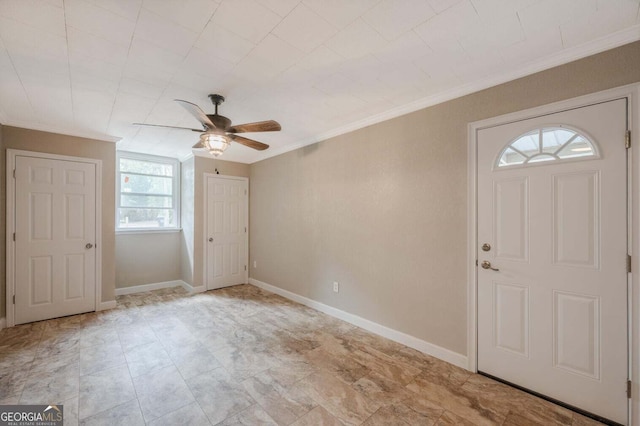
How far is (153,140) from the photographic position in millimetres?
4141

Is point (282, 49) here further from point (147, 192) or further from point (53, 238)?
point (147, 192)

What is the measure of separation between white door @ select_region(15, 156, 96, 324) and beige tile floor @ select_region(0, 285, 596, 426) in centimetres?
31

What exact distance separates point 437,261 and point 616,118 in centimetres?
164

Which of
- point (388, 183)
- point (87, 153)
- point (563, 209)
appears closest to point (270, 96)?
point (388, 183)

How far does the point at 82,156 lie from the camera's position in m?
3.82

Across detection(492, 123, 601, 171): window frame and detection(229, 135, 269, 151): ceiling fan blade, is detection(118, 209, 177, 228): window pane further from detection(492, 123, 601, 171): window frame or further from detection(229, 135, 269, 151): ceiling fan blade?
detection(492, 123, 601, 171): window frame

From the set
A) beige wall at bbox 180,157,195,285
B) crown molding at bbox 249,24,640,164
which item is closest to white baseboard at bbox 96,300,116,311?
beige wall at bbox 180,157,195,285

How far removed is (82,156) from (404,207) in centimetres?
447

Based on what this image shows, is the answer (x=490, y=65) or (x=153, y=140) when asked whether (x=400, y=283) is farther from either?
(x=153, y=140)

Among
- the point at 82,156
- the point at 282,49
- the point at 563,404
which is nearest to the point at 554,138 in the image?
the point at 563,404

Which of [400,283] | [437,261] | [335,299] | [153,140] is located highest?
[153,140]

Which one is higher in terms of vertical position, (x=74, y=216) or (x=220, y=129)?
(x=220, y=129)

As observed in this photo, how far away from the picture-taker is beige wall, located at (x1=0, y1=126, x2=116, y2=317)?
3293 millimetres

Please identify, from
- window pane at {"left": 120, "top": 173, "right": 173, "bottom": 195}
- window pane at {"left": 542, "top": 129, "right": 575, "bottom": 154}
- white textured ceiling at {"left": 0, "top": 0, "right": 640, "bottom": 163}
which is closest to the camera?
white textured ceiling at {"left": 0, "top": 0, "right": 640, "bottom": 163}
